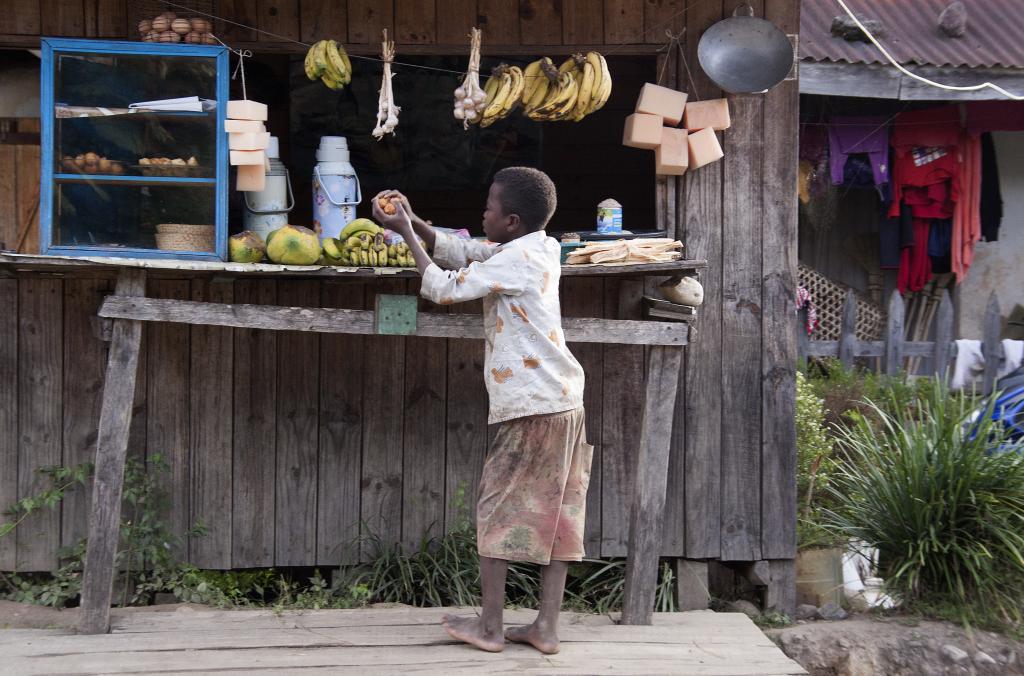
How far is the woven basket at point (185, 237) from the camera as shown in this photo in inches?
178

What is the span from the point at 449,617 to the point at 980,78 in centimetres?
635

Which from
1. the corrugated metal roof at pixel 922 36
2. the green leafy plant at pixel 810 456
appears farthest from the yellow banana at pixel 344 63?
the corrugated metal roof at pixel 922 36

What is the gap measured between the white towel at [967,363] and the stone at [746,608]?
4.33 m

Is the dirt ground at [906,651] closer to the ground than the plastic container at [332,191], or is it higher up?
closer to the ground

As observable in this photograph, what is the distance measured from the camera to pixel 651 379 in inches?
183

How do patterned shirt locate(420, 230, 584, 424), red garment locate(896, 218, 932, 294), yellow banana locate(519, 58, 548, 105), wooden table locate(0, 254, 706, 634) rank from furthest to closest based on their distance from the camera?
red garment locate(896, 218, 932, 294)
yellow banana locate(519, 58, 548, 105)
wooden table locate(0, 254, 706, 634)
patterned shirt locate(420, 230, 584, 424)

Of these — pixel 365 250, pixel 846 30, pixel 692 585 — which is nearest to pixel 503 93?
pixel 365 250

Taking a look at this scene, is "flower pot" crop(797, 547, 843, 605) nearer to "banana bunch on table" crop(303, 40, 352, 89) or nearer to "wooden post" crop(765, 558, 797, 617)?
"wooden post" crop(765, 558, 797, 617)

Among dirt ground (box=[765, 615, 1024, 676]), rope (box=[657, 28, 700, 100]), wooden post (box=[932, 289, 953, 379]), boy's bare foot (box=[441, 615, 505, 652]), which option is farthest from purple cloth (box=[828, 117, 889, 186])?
boy's bare foot (box=[441, 615, 505, 652])

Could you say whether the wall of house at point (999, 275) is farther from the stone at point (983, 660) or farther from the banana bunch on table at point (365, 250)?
the banana bunch on table at point (365, 250)

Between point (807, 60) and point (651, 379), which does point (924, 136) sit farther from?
point (651, 379)

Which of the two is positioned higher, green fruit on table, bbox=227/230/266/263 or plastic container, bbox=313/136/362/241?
plastic container, bbox=313/136/362/241

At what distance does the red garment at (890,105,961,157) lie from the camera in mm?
8555

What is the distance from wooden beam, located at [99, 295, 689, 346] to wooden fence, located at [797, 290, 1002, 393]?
4418 millimetres
